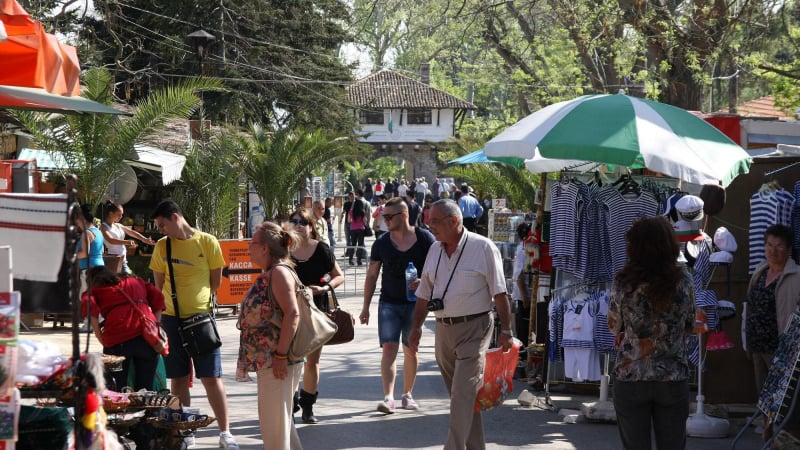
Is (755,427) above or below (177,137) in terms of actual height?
below

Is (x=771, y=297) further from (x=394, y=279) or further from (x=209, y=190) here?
(x=209, y=190)

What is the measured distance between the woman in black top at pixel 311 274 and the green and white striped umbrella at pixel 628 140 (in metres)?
1.69

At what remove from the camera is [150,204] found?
63.6ft

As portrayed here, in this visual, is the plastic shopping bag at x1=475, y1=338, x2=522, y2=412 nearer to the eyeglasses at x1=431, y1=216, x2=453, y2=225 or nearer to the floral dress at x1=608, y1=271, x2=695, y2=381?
the eyeglasses at x1=431, y1=216, x2=453, y2=225

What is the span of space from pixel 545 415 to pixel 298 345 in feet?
11.8

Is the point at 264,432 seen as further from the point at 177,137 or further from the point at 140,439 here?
the point at 177,137

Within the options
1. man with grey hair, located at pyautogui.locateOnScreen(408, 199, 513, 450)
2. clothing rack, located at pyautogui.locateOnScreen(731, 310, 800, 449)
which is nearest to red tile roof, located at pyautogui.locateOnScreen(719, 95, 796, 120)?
clothing rack, located at pyautogui.locateOnScreen(731, 310, 800, 449)

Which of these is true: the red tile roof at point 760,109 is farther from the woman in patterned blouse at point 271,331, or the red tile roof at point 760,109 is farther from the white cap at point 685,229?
the woman in patterned blouse at point 271,331

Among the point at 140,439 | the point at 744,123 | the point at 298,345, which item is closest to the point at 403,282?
the point at 298,345

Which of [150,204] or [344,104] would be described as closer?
[150,204]

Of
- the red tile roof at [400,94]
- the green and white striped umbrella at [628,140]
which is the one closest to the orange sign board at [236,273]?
the green and white striped umbrella at [628,140]

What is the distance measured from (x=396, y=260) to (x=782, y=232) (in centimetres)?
321

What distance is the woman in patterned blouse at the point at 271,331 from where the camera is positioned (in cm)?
646

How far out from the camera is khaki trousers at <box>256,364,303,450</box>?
6.56m
